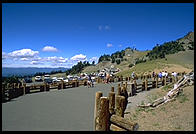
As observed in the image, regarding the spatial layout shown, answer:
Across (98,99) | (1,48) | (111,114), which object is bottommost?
(111,114)

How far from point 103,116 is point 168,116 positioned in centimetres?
610

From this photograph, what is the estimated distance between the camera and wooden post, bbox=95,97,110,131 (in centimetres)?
741

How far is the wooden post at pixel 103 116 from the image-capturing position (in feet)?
24.3

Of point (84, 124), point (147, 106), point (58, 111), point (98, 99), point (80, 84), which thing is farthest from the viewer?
point (80, 84)

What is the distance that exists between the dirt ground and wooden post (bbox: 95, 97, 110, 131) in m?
2.60

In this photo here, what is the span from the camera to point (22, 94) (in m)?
20.2

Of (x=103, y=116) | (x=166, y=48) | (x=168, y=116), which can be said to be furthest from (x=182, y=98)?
(x=166, y=48)

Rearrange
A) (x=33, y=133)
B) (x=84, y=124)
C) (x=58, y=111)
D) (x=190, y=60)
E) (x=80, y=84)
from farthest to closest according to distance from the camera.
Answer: (x=190, y=60), (x=80, y=84), (x=58, y=111), (x=84, y=124), (x=33, y=133)

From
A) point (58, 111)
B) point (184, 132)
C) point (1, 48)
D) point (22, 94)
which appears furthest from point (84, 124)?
point (22, 94)

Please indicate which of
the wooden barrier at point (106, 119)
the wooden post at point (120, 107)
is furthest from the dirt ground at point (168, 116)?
the wooden barrier at point (106, 119)

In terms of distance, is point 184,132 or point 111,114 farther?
point 184,132

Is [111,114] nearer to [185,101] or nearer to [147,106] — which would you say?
[147,106]

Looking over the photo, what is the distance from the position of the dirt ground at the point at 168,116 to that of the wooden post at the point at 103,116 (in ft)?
8.54

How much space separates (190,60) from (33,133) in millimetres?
85141
